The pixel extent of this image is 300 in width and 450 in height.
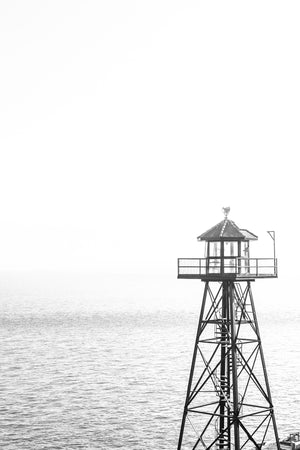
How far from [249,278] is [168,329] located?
100793mm

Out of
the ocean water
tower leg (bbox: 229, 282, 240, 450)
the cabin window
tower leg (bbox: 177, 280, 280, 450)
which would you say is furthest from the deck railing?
the ocean water

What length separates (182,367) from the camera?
8381cm

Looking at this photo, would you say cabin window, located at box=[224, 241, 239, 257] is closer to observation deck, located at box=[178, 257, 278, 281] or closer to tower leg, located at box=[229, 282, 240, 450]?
observation deck, located at box=[178, 257, 278, 281]

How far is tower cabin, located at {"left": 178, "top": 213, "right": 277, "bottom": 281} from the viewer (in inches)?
1416

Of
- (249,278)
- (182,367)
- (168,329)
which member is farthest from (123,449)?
(168,329)

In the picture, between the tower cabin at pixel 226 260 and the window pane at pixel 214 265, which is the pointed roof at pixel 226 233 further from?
the window pane at pixel 214 265

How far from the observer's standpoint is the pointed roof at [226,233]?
118 ft

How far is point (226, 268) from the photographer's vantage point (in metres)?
36.0

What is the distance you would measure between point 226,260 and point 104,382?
3973 centimetres

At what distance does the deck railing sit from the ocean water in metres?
16.6

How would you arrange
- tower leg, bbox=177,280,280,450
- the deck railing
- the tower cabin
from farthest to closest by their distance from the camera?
the tower cabin
the deck railing
tower leg, bbox=177,280,280,450

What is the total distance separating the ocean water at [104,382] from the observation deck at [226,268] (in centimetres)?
1664

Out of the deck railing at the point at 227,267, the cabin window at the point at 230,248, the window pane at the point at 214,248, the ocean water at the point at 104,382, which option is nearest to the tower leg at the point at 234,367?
the deck railing at the point at 227,267

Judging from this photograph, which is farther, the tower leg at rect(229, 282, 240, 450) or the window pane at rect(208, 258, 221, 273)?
the window pane at rect(208, 258, 221, 273)
